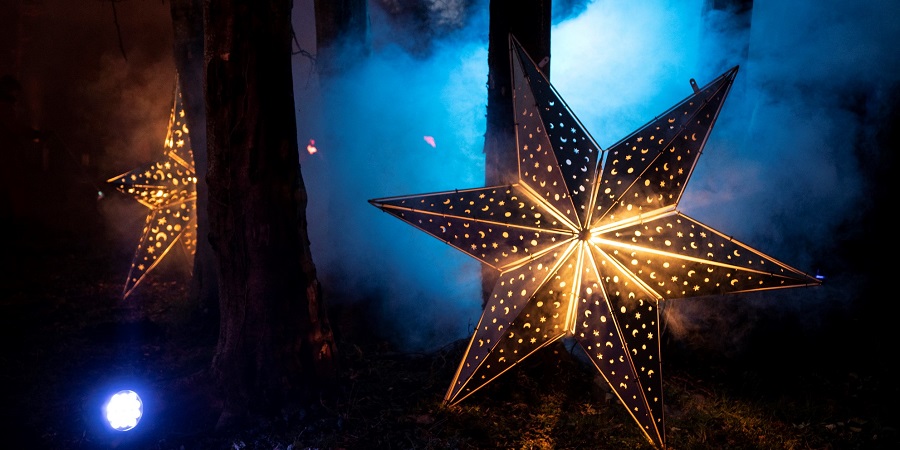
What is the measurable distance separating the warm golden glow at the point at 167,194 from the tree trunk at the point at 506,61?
347 centimetres

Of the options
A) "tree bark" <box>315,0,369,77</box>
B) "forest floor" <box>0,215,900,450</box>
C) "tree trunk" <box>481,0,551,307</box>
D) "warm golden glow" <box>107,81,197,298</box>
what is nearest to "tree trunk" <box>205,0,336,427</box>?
"forest floor" <box>0,215,900,450</box>

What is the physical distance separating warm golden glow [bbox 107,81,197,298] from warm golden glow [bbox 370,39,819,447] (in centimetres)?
353

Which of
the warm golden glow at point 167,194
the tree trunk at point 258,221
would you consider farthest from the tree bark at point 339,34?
the tree trunk at point 258,221

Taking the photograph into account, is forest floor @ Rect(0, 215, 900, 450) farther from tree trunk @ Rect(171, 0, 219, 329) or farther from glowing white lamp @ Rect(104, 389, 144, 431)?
tree trunk @ Rect(171, 0, 219, 329)

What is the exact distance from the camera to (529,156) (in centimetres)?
386

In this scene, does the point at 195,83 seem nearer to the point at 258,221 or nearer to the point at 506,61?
the point at 258,221

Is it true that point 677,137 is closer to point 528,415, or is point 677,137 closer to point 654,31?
point 528,415

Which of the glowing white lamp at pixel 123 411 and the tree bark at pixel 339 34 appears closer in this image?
the glowing white lamp at pixel 123 411

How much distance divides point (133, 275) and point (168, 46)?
6.57 metres

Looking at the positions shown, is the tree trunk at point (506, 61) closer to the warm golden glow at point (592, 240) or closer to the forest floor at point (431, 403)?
the warm golden glow at point (592, 240)

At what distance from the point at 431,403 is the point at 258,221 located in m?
2.07

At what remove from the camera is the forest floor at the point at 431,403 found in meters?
Result: 4.24

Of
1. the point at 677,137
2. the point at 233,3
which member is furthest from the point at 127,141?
the point at 677,137

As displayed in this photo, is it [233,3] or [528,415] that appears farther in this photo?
[528,415]
